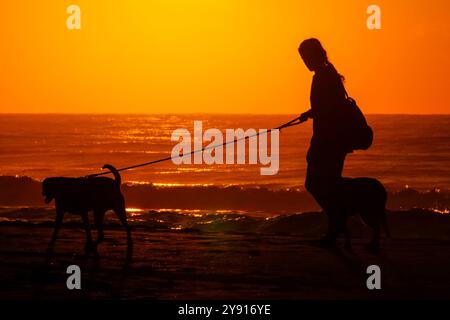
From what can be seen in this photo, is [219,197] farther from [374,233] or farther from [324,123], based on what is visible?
[324,123]

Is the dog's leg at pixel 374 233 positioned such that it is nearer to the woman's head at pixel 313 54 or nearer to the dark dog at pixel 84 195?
the woman's head at pixel 313 54

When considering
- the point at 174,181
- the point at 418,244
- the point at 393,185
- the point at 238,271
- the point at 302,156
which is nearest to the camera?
the point at 238,271

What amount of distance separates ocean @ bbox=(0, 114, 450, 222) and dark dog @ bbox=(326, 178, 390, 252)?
12.2 metres

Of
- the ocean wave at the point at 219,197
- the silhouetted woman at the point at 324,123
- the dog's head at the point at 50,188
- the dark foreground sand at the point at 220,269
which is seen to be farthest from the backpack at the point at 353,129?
the ocean wave at the point at 219,197

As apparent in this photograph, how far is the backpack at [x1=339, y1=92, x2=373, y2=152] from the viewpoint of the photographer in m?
9.50

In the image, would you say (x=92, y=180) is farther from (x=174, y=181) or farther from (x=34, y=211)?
(x=174, y=181)

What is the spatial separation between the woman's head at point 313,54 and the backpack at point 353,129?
0.52 metres

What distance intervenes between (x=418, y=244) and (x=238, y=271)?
10.3 feet

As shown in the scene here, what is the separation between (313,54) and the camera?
9.72 meters

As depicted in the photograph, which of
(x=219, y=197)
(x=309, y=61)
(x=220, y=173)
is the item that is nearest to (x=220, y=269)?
(x=309, y=61)

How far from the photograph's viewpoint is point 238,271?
831 centimetres

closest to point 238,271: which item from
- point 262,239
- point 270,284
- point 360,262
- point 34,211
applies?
point 270,284

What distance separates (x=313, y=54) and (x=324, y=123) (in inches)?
29.1

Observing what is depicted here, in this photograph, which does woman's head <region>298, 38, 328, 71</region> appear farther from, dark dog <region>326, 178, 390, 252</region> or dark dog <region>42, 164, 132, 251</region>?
dark dog <region>42, 164, 132, 251</region>
